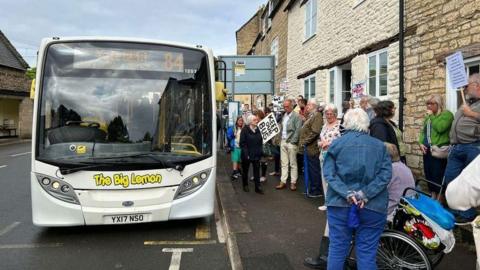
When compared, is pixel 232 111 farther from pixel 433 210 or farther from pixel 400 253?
pixel 433 210

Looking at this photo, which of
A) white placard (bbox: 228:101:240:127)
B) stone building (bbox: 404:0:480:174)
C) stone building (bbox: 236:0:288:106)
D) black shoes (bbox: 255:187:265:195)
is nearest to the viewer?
stone building (bbox: 404:0:480:174)

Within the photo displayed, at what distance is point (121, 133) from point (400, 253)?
3.70 metres

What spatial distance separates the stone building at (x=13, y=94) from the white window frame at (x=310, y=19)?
865 inches

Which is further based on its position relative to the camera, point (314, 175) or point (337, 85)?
point (337, 85)

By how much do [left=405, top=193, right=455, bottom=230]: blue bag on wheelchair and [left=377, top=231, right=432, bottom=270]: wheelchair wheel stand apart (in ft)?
0.87

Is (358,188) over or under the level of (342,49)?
under

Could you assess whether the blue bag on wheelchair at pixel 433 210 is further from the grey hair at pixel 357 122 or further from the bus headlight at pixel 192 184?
the bus headlight at pixel 192 184

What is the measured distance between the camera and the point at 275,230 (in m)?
5.64

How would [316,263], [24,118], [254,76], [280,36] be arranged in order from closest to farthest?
[316,263]
[254,76]
[280,36]
[24,118]

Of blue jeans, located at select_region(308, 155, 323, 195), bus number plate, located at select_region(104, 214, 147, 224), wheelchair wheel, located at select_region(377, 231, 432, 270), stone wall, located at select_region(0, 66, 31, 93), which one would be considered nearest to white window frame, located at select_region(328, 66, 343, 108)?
blue jeans, located at select_region(308, 155, 323, 195)

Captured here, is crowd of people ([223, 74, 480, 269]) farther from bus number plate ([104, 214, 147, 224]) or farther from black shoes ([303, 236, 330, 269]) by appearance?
bus number plate ([104, 214, 147, 224])

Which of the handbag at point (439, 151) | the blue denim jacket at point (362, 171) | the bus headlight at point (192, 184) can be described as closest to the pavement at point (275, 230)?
the bus headlight at point (192, 184)

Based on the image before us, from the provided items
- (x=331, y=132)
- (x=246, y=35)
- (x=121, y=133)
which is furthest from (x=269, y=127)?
(x=246, y=35)

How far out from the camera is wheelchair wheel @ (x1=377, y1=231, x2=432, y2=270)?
3609 millimetres
